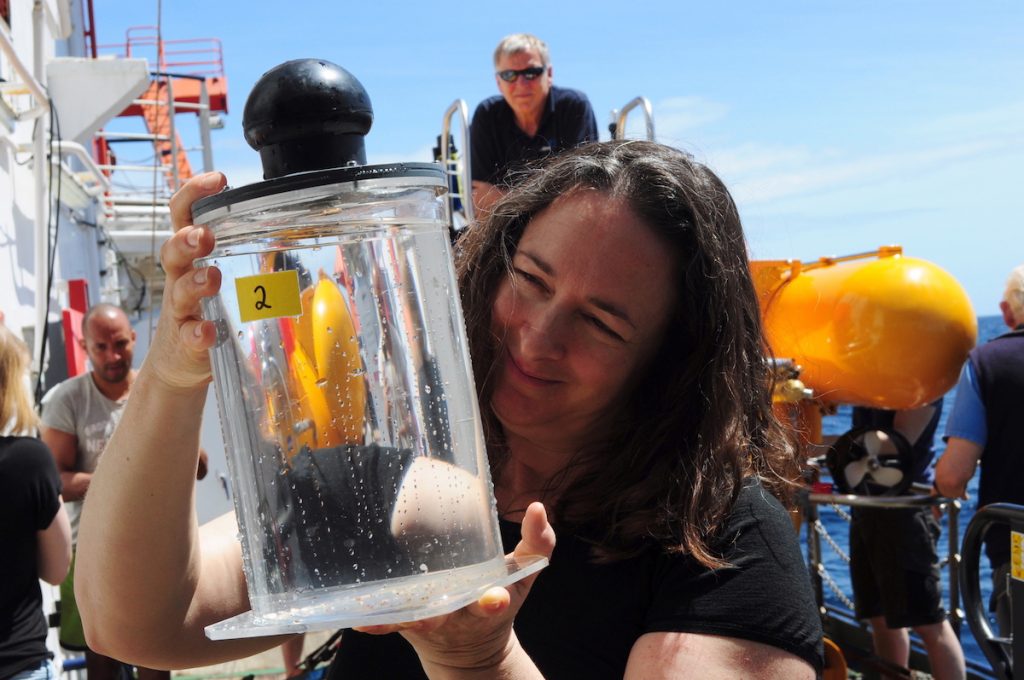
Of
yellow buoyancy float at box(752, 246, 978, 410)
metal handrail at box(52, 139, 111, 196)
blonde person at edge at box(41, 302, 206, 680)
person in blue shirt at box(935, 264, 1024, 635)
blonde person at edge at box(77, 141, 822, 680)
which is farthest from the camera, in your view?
metal handrail at box(52, 139, 111, 196)

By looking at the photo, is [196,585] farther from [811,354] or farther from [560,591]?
[811,354]

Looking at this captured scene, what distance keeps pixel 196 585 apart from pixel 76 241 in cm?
856

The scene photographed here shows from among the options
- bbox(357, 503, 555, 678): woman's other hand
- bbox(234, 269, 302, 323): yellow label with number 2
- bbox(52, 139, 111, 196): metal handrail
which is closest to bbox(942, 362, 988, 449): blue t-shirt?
bbox(357, 503, 555, 678): woman's other hand

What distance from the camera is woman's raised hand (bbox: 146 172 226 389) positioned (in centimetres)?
112

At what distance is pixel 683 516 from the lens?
1478mm

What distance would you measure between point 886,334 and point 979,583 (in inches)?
51.4

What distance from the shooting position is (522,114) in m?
4.61

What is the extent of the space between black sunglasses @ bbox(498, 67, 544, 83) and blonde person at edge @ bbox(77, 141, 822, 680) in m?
2.70

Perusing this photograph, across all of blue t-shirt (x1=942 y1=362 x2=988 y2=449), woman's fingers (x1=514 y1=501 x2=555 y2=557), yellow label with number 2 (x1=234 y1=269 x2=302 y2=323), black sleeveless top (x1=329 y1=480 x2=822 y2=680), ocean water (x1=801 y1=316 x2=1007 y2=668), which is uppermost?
yellow label with number 2 (x1=234 y1=269 x2=302 y2=323)

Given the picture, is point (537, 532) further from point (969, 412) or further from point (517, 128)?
point (517, 128)

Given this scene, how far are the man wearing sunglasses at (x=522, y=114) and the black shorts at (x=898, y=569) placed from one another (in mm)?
2239

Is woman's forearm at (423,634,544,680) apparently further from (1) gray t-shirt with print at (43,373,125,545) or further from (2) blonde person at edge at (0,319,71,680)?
(1) gray t-shirt with print at (43,373,125,545)

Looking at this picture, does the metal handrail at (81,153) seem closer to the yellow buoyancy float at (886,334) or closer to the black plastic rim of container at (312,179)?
the yellow buoyancy float at (886,334)

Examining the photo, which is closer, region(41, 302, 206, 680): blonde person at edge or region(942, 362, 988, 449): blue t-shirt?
region(942, 362, 988, 449): blue t-shirt
